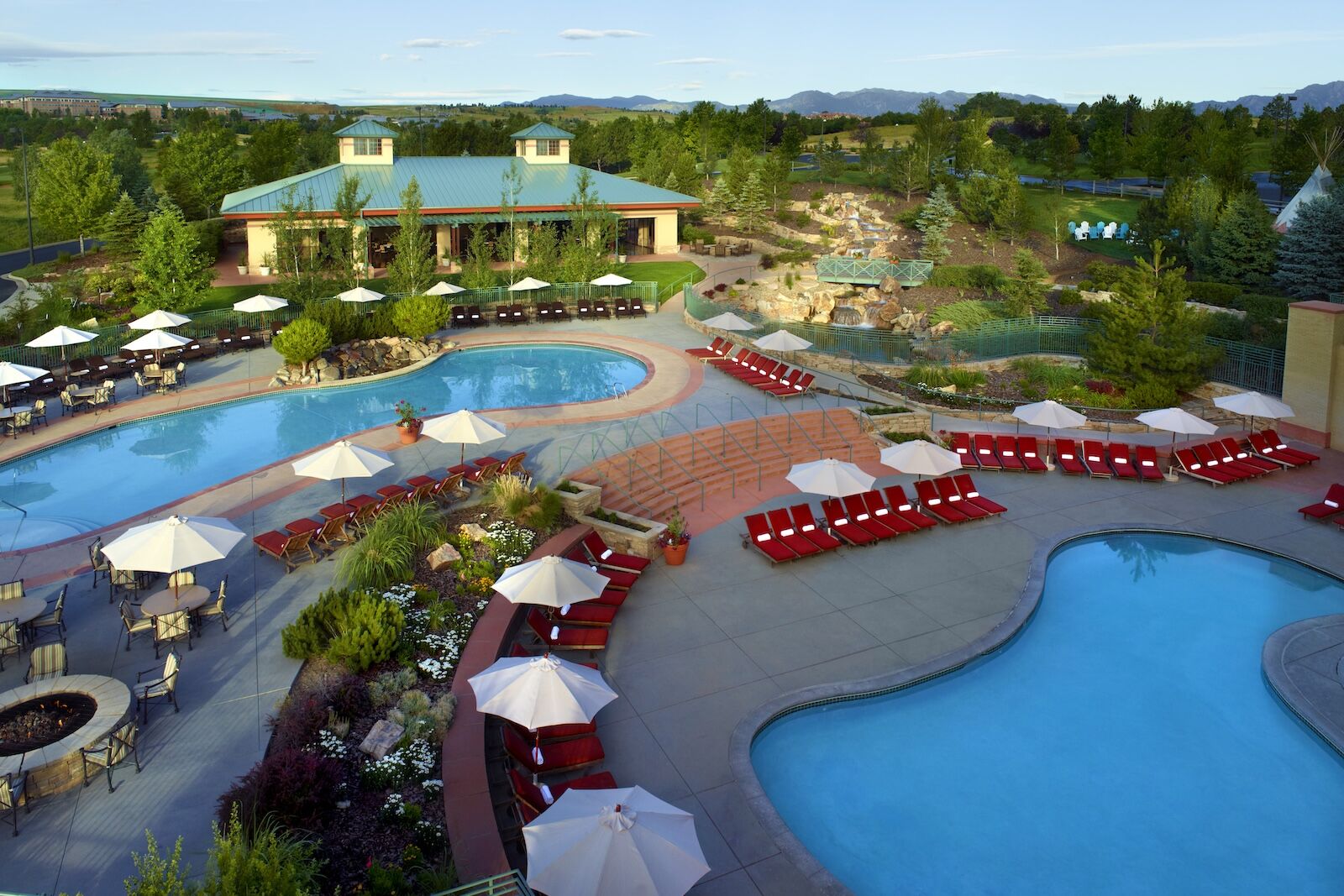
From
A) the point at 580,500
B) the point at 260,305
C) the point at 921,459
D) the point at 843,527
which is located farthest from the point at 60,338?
the point at 921,459

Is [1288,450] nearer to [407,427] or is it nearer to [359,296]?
[407,427]

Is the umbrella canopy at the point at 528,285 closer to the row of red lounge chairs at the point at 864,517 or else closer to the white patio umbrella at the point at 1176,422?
the row of red lounge chairs at the point at 864,517

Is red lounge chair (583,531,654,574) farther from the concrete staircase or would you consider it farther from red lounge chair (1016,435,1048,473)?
red lounge chair (1016,435,1048,473)

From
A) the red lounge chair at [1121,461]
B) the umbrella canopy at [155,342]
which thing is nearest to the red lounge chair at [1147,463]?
the red lounge chair at [1121,461]

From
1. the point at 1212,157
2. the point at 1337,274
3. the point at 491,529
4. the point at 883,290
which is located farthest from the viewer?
the point at 1212,157

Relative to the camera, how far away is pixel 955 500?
65.0 feet

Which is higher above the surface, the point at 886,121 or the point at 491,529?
the point at 886,121

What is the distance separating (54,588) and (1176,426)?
893 inches

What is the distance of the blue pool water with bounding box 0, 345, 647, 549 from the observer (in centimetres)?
1939

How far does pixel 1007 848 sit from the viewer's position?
1038 centimetres

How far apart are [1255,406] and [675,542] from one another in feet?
50.5

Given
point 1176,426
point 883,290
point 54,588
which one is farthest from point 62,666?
point 883,290

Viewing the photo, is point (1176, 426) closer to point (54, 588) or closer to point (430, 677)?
point (430, 677)

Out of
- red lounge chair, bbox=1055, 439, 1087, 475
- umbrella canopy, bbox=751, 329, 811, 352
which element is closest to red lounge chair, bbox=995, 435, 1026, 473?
red lounge chair, bbox=1055, 439, 1087, 475
